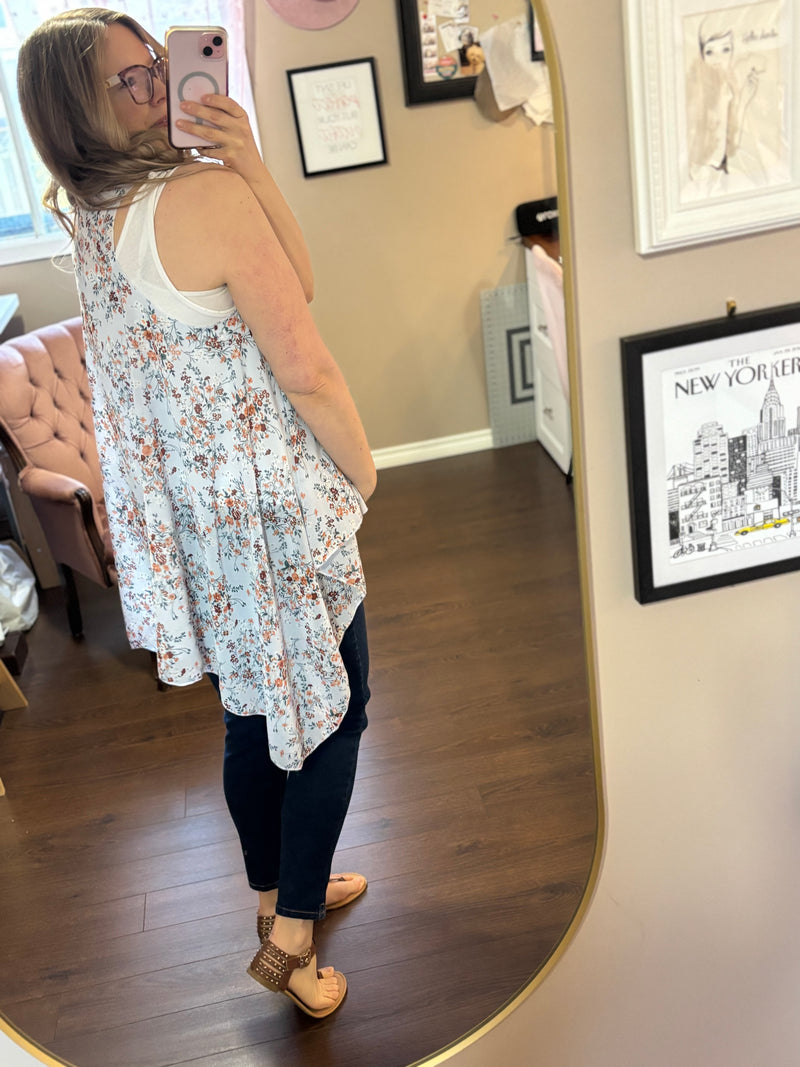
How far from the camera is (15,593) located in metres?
1.00

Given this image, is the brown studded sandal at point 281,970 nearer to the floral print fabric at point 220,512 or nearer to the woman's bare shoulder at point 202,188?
the floral print fabric at point 220,512

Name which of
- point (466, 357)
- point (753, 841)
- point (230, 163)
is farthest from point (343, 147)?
point (753, 841)

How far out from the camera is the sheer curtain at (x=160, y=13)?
754mm

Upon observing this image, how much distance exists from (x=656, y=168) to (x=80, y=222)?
51 cm

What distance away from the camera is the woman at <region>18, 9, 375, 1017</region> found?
790mm

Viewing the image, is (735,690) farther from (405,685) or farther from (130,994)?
(130,994)

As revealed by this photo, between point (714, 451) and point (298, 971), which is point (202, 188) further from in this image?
point (298, 971)

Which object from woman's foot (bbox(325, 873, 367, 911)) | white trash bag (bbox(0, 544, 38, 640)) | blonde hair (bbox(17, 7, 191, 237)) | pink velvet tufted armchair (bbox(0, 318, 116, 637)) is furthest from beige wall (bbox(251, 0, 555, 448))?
woman's foot (bbox(325, 873, 367, 911))

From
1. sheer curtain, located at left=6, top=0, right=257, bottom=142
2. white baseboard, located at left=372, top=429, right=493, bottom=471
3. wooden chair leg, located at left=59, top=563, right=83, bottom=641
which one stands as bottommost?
wooden chair leg, located at left=59, top=563, right=83, bottom=641

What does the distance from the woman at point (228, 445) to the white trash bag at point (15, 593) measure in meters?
0.10

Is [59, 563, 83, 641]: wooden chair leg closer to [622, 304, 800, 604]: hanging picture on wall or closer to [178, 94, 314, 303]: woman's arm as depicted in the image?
[178, 94, 314, 303]: woman's arm

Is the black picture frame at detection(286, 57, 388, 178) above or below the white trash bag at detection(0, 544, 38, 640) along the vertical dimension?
above

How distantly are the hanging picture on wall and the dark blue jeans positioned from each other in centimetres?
34

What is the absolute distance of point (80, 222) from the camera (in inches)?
33.3
